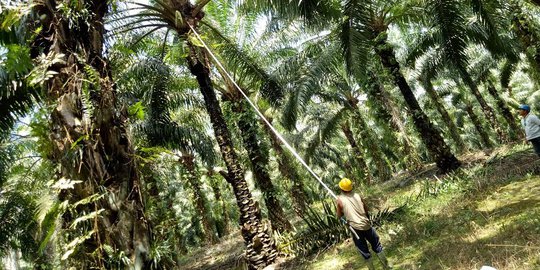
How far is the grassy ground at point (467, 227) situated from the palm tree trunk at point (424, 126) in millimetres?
1484

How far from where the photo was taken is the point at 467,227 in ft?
19.2

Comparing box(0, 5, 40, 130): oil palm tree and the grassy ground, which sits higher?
box(0, 5, 40, 130): oil palm tree

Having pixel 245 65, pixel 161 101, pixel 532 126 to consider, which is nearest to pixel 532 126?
pixel 532 126

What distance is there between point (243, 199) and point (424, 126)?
656 centimetres

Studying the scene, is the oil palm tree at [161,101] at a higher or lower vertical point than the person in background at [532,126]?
higher

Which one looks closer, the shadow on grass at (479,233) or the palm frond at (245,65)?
the shadow on grass at (479,233)

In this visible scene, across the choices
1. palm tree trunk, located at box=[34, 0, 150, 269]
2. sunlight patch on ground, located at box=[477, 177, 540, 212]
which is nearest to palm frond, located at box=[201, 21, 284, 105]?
sunlight patch on ground, located at box=[477, 177, 540, 212]

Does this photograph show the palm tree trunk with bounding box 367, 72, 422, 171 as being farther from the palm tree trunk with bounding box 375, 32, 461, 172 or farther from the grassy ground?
the grassy ground

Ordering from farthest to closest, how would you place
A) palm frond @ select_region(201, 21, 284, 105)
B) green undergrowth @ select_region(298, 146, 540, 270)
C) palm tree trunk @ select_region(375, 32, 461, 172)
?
palm tree trunk @ select_region(375, 32, 461, 172)
palm frond @ select_region(201, 21, 284, 105)
green undergrowth @ select_region(298, 146, 540, 270)

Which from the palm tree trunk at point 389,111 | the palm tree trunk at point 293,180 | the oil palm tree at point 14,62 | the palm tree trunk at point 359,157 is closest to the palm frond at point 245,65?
the palm tree trunk at point 293,180

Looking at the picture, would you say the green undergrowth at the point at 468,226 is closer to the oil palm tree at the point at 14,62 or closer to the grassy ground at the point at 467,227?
the grassy ground at the point at 467,227

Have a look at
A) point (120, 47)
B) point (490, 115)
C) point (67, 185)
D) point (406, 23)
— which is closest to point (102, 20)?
point (120, 47)

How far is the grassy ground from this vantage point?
14.9 feet

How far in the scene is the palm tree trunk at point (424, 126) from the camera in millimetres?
11297
